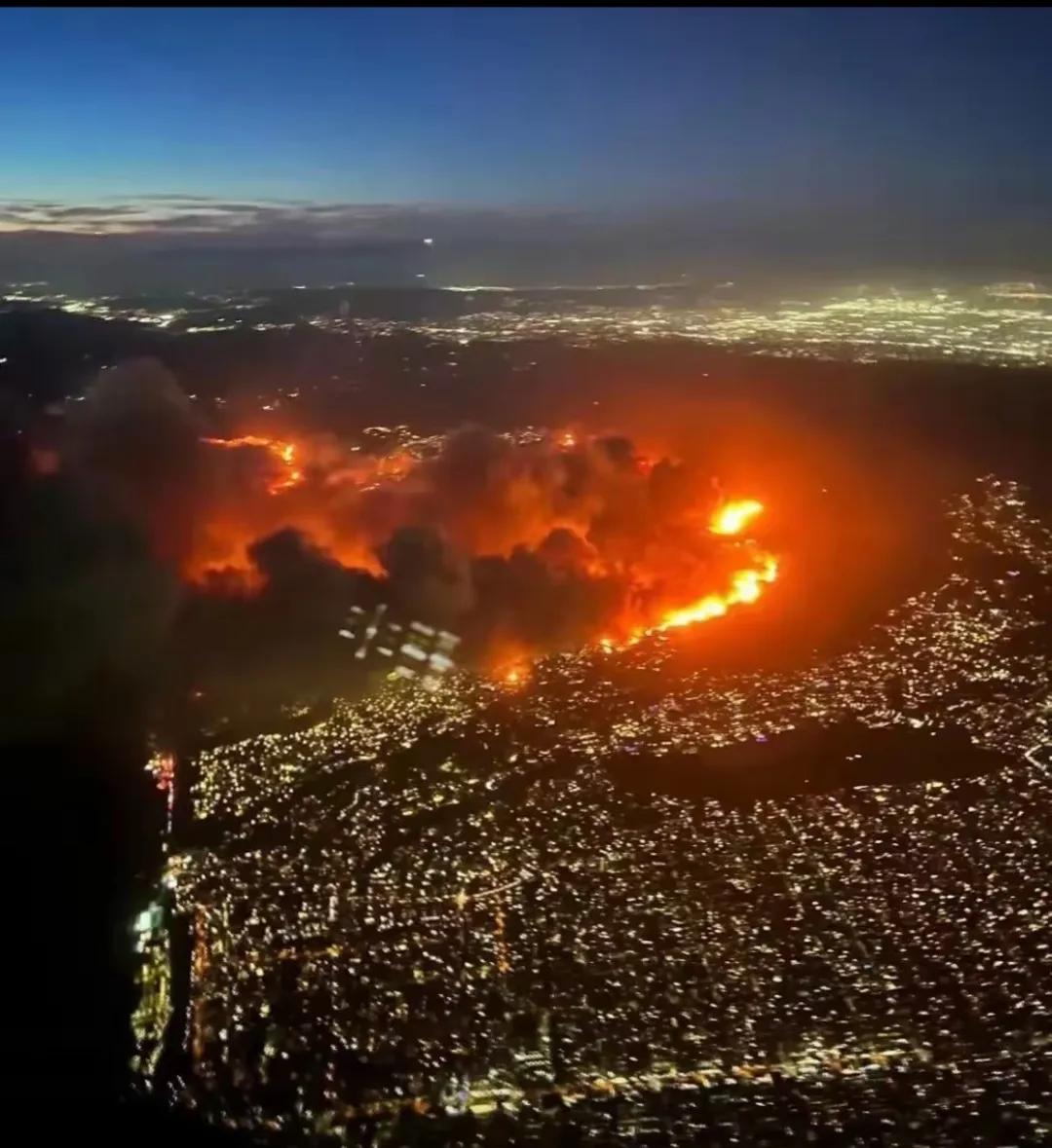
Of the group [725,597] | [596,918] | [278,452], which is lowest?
[596,918]

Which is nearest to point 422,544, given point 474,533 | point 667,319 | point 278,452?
point 474,533

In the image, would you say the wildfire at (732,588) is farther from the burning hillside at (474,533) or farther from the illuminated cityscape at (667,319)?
the illuminated cityscape at (667,319)

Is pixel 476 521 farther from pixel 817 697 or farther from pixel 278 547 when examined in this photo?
pixel 817 697

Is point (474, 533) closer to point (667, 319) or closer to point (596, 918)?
point (596, 918)

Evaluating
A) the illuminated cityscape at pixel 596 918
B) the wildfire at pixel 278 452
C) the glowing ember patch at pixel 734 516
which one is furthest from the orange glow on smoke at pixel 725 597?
the wildfire at pixel 278 452

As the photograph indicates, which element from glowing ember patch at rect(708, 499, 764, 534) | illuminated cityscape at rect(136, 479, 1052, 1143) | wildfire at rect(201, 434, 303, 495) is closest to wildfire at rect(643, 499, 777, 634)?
glowing ember patch at rect(708, 499, 764, 534)
